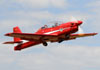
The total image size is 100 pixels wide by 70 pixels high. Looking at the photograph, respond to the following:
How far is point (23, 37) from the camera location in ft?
167

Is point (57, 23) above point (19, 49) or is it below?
above

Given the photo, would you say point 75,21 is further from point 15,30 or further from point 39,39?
point 15,30

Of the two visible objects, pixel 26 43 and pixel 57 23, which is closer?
pixel 57 23

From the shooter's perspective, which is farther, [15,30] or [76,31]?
[15,30]

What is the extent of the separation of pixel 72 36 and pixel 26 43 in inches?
286

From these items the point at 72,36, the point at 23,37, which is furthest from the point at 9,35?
the point at 72,36

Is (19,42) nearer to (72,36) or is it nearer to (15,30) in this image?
(15,30)

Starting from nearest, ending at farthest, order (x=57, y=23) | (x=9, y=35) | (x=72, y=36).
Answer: (x=9, y=35) < (x=57, y=23) < (x=72, y=36)

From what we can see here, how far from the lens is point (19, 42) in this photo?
56219mm

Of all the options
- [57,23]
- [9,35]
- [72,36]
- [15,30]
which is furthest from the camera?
[15,30]

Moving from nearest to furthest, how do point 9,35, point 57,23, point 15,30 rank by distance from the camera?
1. point 9,35
2. point 57,23
3. point 15,30

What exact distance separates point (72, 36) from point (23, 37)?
819 cm

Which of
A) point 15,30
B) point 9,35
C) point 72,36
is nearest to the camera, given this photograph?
point 9,35

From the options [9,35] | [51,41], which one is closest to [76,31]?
[51,41]
